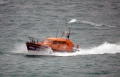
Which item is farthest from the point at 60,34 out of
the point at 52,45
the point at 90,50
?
the point at 52,45

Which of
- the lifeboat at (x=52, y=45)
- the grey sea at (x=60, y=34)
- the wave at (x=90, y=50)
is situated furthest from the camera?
the wave at (x=90, y=50)

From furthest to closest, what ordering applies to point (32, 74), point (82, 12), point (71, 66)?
point (82, 12) → point (71, 66) → point (32, 74)

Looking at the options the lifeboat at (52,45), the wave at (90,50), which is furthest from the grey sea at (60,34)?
the lifeboat at (52,45)

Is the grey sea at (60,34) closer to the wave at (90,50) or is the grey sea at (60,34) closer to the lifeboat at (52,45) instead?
the wave at (90,50)

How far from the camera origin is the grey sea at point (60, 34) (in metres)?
49.4

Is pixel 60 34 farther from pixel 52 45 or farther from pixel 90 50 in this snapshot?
pixel 52 45

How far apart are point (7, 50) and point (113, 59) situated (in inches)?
518

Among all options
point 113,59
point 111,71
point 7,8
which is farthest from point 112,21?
point 111,71

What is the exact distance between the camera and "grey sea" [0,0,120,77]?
49.4m

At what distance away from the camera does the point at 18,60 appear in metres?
52.7

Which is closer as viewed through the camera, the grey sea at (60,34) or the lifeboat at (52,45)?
the grey sea at (60,34)

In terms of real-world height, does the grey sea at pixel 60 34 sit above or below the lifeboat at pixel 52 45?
below

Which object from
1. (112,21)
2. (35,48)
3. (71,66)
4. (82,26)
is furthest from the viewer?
(112,21)

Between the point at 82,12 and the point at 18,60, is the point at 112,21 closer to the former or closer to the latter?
the point at 82,12
